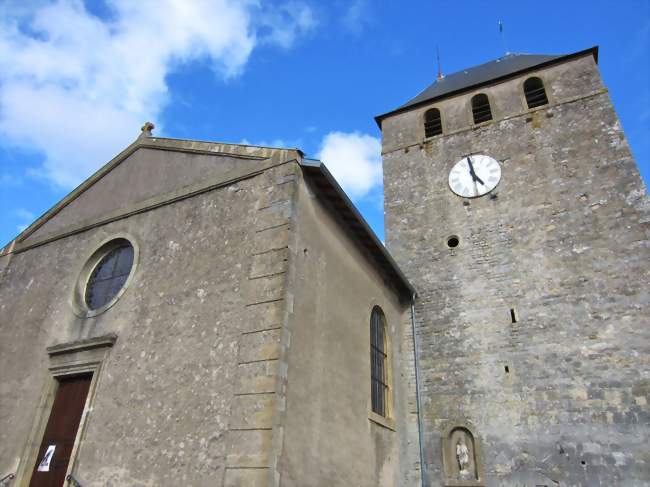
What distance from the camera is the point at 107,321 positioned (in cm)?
682

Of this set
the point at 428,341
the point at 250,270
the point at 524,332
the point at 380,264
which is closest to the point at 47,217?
the point at 250,270

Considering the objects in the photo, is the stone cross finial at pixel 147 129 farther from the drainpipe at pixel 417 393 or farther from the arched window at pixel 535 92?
the arched window at pixel 535 92

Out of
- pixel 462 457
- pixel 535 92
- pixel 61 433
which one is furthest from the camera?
pixel 535 92

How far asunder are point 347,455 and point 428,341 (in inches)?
141

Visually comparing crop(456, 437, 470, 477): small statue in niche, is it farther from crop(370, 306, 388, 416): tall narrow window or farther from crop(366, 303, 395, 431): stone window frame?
crop(370, 306, 388, 416): tall narrow window

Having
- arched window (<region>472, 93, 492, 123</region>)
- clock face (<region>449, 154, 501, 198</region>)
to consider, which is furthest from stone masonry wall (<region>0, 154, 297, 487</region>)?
arched window (<region>472, 93, 492, 123</region>)

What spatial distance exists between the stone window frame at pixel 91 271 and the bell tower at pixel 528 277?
521 cm

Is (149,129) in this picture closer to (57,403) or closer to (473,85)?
(57,403)

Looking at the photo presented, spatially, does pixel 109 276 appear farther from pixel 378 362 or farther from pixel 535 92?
pixel 535 92

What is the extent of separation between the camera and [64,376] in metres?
6.89

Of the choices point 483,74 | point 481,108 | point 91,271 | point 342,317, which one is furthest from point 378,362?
point 483,74

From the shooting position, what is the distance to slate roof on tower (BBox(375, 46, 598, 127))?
11672mm

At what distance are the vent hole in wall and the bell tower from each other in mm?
27

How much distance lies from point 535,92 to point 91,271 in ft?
32.1
